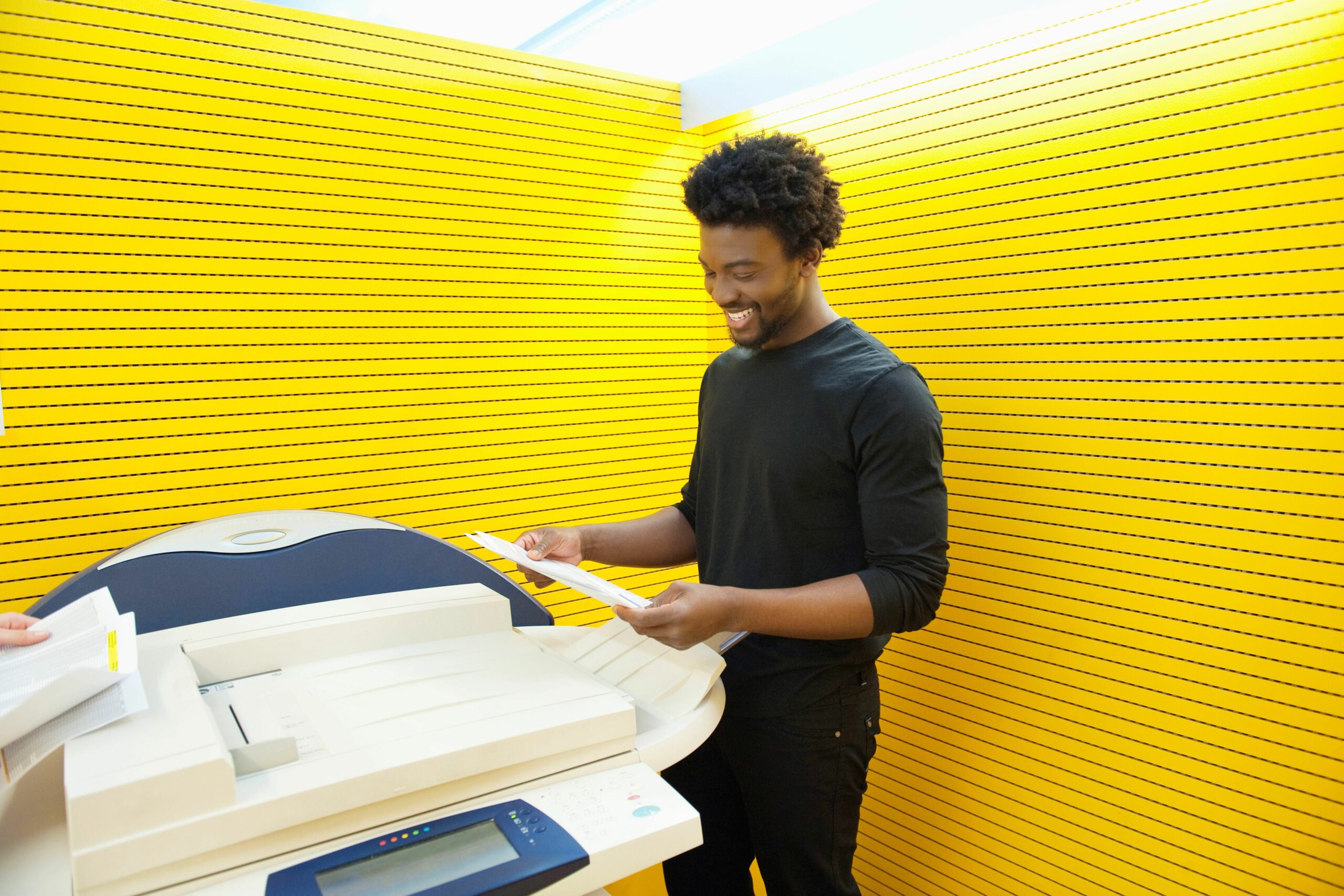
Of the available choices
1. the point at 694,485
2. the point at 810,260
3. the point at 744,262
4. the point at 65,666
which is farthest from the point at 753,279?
the point at 65,666

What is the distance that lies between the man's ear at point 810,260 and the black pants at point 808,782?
845 mm

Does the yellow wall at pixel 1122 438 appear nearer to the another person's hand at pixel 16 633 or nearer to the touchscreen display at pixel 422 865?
the touchscreen display at pixel 422 865

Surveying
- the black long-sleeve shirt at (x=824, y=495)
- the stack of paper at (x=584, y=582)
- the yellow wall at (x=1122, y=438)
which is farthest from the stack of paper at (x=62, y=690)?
the yellow wall at (x=1122, y=438)

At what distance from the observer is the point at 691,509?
7.09 feet

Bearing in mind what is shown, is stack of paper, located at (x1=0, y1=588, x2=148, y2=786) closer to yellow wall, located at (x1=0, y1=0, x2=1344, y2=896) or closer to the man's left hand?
the man's left hand

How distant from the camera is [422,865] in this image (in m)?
1.05

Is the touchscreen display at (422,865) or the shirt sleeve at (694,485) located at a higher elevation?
the shirt sleeve at (694,485)

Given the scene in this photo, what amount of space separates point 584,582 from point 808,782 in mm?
685

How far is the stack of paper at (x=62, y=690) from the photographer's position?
1023mm

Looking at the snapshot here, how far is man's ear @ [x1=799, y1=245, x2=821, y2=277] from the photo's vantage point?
1767mm

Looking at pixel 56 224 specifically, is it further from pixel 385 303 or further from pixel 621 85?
pixel 621 85

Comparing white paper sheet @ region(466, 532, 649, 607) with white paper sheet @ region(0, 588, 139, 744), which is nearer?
white paper sheet @ region(0, 588, 139, 744)

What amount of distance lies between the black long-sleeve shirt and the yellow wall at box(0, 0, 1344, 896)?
0.57 metres

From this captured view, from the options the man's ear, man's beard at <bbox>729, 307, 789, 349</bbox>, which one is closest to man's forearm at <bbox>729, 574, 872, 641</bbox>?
man's beard at <bbox>729, 307, 789, 349</bbox>
